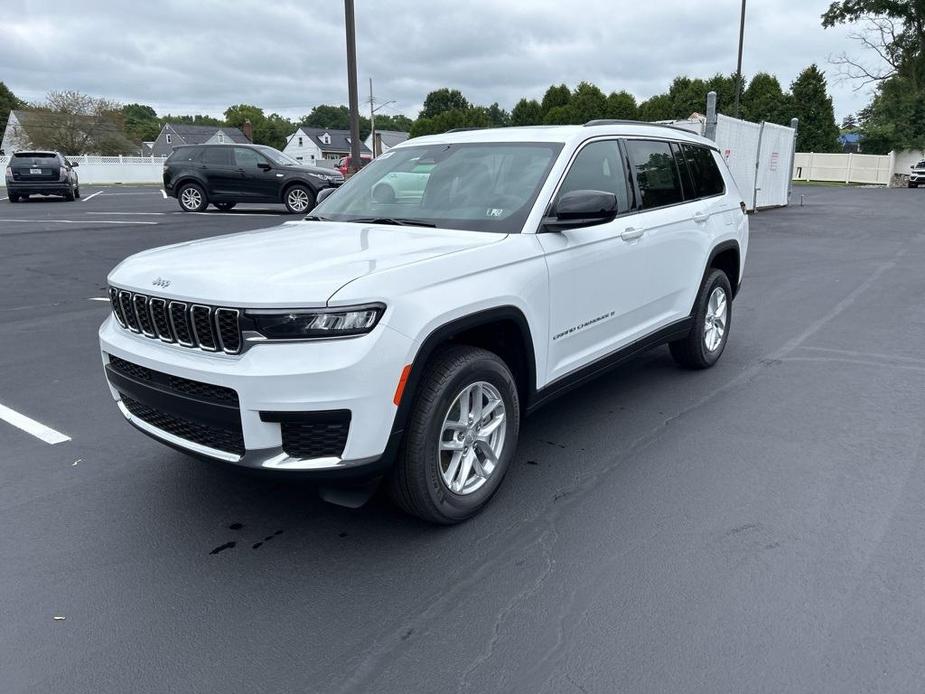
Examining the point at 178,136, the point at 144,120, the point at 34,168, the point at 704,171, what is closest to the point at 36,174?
the point at 34,168

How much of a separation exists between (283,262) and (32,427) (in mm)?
2544

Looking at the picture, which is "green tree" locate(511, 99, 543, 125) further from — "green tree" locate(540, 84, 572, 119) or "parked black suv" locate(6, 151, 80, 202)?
"parked black suv" locate(6, 151, 80, 202)

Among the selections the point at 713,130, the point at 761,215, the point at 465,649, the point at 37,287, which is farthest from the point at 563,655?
the point at 761,215

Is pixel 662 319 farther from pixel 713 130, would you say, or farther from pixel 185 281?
pixel 713 130

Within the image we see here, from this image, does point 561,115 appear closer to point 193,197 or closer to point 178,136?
point 193,197

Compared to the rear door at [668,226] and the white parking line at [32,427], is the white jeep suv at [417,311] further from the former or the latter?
the white parking line at [32,427]

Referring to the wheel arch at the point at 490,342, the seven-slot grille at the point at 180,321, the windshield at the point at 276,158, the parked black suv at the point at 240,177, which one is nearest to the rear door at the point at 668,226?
the wheel arch at the point at 490,342

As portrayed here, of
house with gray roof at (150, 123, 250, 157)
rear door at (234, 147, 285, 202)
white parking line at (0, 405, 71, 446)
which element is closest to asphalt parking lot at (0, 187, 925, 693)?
white parking line at (0, 405, 71, 446)

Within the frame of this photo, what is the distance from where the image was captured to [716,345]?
19.5 ft

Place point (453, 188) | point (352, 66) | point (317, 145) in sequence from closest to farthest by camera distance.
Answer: point (453, 188), point (352, 66), point (317, 145)

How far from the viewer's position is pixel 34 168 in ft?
77.4

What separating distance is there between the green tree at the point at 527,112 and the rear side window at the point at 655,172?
6436 cm

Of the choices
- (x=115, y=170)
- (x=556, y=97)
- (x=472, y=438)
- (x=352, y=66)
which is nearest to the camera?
(x=472, y=438)

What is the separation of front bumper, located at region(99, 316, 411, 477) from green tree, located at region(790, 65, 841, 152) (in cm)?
5555
